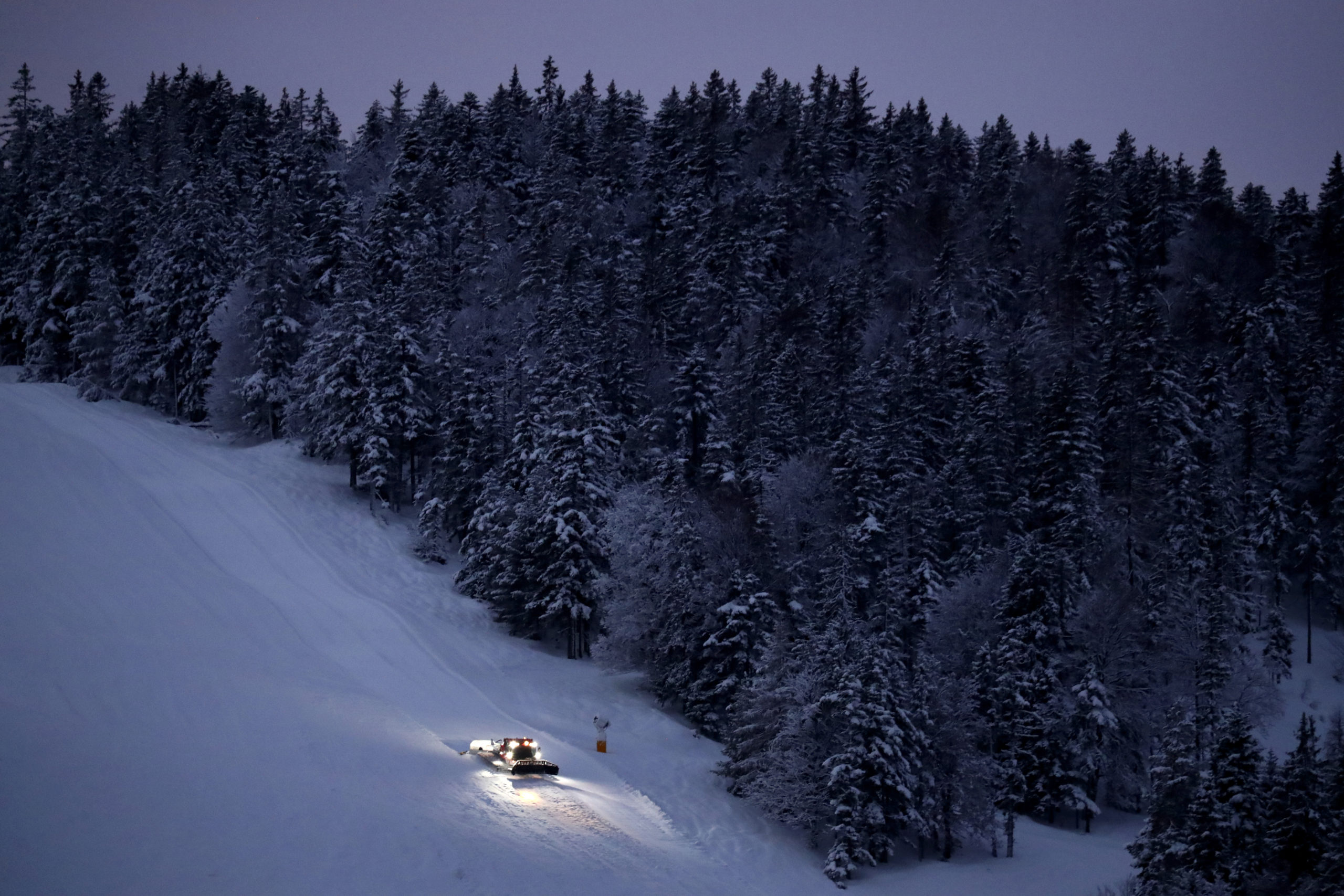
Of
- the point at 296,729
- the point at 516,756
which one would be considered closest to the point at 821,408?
the point at 516,756

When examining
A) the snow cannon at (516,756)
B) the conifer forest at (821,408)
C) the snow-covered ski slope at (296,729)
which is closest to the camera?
the snow-covered ski slope at (296,729)

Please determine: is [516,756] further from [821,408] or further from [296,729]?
[821,408]

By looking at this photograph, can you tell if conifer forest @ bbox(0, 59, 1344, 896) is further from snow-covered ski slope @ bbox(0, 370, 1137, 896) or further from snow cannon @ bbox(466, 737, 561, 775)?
snow cannon @ bbox(466, 737, 561, 775)

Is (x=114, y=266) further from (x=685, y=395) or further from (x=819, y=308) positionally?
(x=819, y=308)

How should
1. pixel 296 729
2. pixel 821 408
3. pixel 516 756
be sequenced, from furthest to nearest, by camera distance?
1. pixel 821 408
2. pixel 516 756
3. pixel 296 729

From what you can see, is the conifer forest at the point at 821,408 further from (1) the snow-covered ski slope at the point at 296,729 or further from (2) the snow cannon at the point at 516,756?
(2) the snow cannon at the point at 516,756

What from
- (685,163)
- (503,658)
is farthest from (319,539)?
(685,163)

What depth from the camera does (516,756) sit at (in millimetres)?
24656

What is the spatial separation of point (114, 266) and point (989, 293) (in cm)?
6836

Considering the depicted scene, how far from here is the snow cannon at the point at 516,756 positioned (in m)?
24.6

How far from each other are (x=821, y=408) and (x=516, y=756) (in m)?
34.4

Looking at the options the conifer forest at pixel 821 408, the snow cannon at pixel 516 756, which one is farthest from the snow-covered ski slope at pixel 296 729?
the conifer forest at pixel 821 408

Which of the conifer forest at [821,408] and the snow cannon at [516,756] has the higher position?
the conifer forest at [821,408]

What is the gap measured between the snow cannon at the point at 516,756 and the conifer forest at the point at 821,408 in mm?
8227
